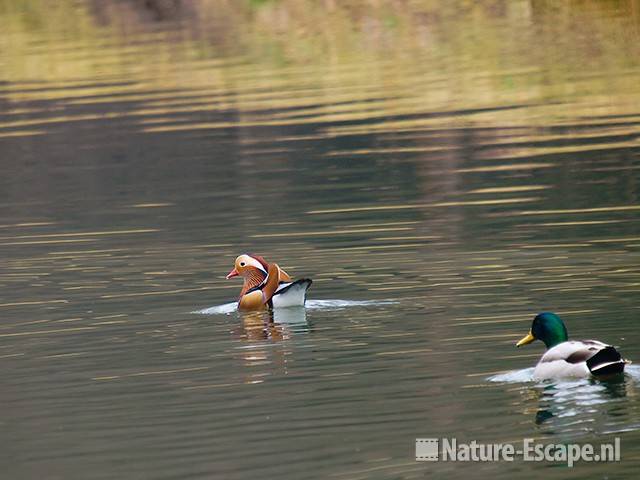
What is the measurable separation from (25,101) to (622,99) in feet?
44.8

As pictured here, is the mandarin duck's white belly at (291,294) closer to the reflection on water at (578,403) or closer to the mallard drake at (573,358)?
the mallard drake at (573,358)

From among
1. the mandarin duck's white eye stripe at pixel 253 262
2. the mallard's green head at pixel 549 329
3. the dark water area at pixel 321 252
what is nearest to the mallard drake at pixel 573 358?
the mallard's green head at pixel 549 329

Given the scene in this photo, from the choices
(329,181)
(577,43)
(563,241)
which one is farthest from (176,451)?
(577,43)

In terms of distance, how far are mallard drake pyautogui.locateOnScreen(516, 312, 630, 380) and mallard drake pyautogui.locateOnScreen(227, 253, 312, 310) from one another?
3264 millimetres

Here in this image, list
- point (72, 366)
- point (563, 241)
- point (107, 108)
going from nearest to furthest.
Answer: point (72, 366)
point (563, 241)
point (107, 108)

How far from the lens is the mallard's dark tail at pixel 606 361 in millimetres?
12281

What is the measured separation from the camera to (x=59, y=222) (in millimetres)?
22578

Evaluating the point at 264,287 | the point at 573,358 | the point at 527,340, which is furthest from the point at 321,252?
the point at 573,358

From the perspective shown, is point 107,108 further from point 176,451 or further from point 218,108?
point 176,451

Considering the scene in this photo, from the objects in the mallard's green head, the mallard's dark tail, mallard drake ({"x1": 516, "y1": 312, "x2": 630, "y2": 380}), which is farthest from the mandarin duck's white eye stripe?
the mallard's dark tail

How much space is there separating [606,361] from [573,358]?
350 mm

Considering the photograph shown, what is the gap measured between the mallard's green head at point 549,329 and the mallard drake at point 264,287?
3115 millimetres

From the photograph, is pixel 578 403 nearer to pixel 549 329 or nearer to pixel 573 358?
pixel 573 358

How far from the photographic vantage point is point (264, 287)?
54.5ft
